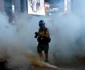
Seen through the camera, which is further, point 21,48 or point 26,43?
point 26,43

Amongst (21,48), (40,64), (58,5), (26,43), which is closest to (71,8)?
(58,5)

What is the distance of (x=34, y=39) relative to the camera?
1191 centimetres

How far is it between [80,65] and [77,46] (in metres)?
3.25

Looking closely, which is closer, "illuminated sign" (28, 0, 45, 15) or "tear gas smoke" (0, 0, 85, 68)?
"tear gas smoke" (0, 0, 85, 68)

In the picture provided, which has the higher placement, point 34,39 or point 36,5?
point 36,5

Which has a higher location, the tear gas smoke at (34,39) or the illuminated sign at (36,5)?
the illuminated sign at (36,5)

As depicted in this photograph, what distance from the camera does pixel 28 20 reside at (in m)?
12.5

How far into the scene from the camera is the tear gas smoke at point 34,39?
29.5 feet

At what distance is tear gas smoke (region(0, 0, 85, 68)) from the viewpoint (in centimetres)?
898

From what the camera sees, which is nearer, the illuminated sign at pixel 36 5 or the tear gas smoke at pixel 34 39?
the tear gas smoke at pixel 34 39

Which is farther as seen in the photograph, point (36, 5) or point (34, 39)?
point (36, 5)

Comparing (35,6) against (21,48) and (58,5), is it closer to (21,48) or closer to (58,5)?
(58,5)

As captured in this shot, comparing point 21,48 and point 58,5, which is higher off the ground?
point 58,5

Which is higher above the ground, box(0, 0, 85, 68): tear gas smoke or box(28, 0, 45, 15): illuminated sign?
box(28, 0, 45, 15): illuminated sign
